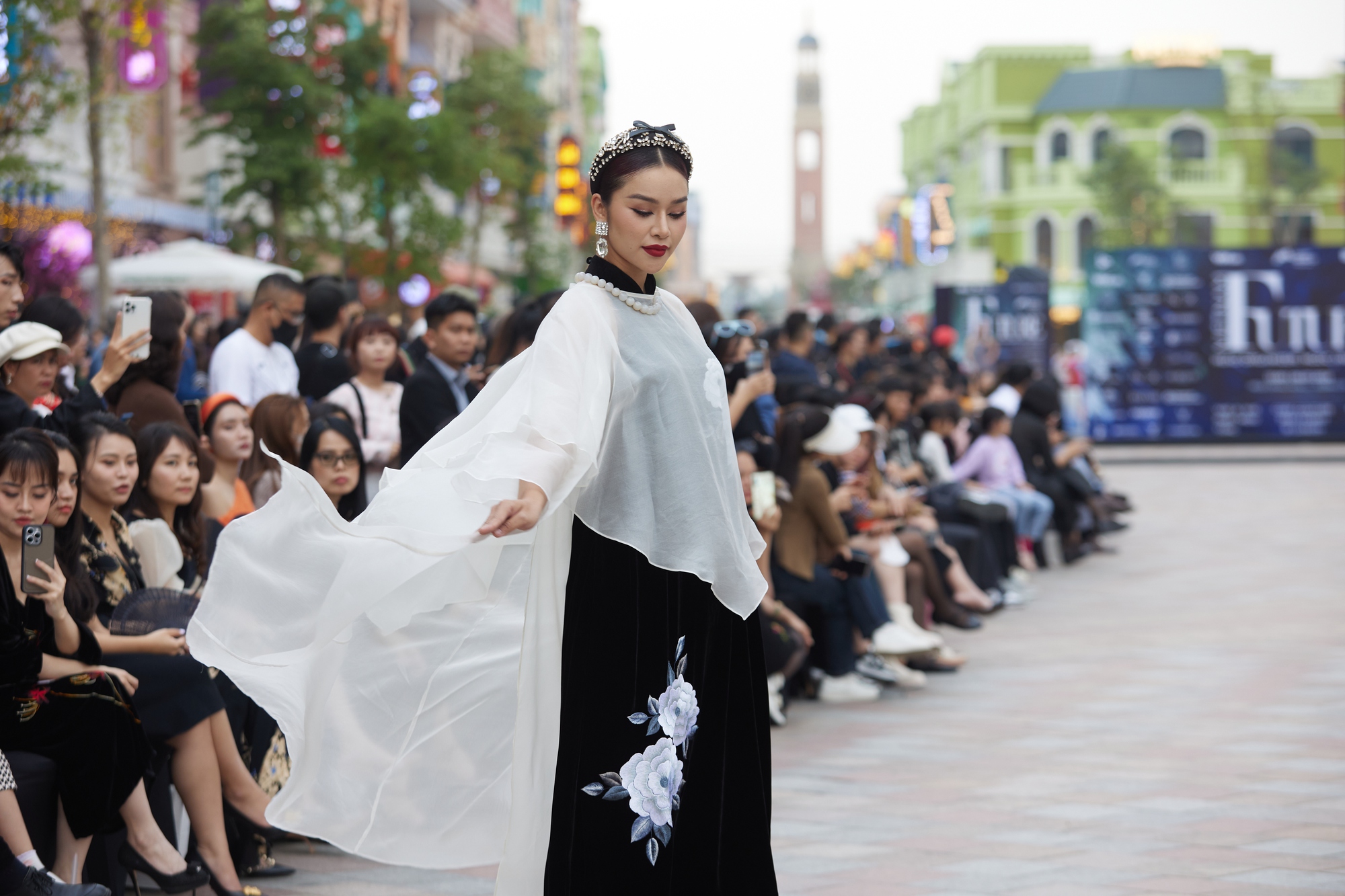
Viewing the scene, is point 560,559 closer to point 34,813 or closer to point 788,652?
point 34,813

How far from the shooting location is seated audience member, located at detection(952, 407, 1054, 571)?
1206 cm

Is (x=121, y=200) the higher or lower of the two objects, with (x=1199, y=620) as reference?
higher

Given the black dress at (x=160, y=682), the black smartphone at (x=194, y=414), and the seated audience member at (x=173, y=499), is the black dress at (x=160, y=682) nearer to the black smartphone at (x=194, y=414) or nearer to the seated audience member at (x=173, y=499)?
the seated audience member at (x=173, y=499)

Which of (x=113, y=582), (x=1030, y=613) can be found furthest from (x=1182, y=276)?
(x=113, y=582)

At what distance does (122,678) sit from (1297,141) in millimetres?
58503

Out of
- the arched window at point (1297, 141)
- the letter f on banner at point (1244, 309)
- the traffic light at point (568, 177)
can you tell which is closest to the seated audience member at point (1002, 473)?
the traffic light at point (568, 177)

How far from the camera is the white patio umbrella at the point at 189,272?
51.9ft

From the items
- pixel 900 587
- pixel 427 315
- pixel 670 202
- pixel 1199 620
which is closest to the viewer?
pixel 670 202

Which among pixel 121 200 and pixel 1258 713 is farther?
pixel 121 200

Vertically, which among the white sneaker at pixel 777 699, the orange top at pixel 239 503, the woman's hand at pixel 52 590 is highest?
the orange top at pixel 239 503

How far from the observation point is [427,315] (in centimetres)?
691

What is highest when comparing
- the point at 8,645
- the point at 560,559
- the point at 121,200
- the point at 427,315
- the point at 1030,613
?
the point at 121,200

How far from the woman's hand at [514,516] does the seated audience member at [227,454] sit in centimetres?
300

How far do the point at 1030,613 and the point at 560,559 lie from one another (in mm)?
7882
